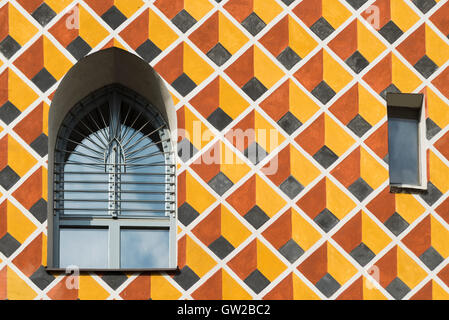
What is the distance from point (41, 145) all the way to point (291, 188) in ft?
10.5

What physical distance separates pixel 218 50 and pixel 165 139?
138cm

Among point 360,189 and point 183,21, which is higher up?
point 183,21

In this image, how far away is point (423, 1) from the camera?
532 inches

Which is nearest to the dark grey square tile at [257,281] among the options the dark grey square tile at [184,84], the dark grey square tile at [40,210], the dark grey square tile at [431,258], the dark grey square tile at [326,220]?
the dark grey square tile at [326,220]

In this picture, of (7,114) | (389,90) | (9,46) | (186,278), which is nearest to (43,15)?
(9,46)

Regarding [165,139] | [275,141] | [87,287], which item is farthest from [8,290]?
[275,141]

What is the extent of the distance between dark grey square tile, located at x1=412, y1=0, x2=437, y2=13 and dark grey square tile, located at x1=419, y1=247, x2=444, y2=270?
3221 millimetres

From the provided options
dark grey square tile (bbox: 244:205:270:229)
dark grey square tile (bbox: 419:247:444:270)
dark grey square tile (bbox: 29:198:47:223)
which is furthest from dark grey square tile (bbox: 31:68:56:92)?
dark grey square tile (bbox: 419:247:444:270)

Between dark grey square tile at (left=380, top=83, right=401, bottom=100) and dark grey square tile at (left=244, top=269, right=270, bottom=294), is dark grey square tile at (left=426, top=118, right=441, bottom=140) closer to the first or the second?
dark grey square tile at (left=380, top=83, right=401, bottom=100)

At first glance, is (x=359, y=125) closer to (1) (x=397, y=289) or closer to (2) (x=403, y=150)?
(2) (x=403, y=150)

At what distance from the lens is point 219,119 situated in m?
12.9

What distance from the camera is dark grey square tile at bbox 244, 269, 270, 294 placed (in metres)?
12.4

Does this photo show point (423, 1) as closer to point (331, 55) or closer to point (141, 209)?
point (331, 55)

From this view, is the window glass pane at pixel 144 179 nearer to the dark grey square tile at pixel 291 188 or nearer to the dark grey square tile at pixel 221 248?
the dark grey square tile at pixel 221 248
